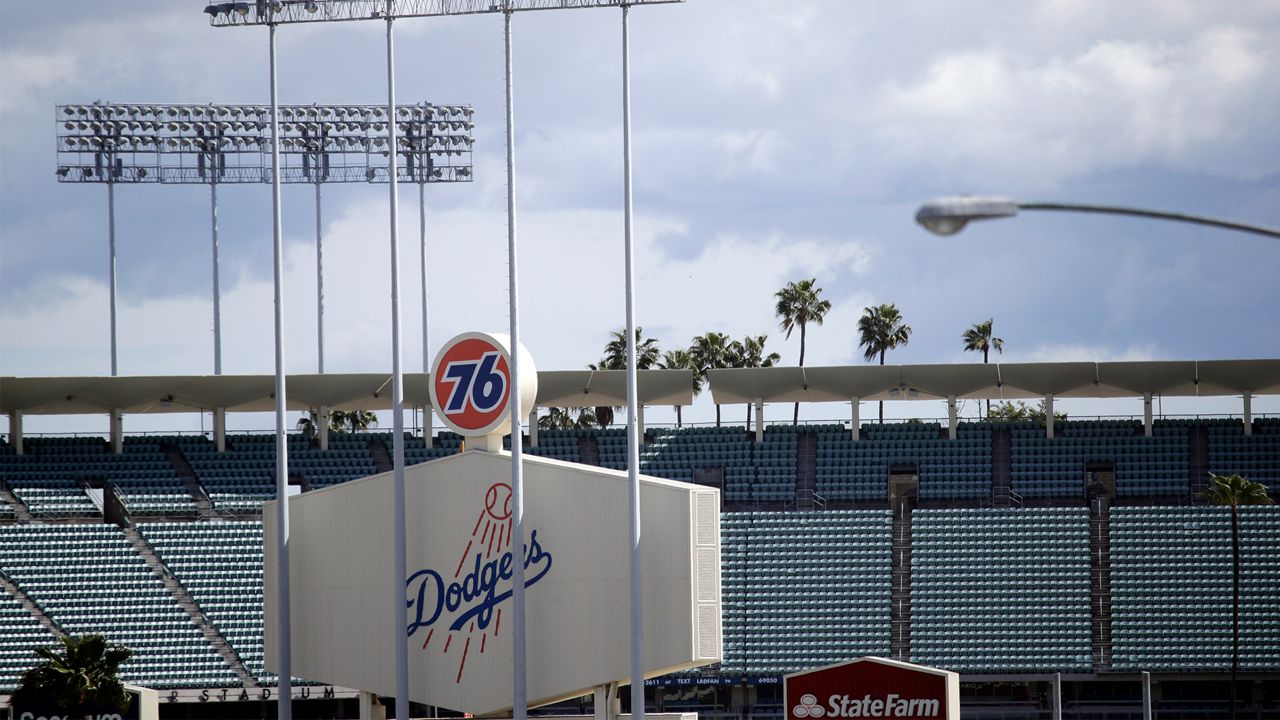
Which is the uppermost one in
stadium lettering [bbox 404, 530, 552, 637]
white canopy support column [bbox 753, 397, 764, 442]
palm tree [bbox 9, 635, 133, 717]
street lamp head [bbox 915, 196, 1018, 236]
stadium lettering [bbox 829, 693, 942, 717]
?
street lamp head [bbox 915, 196, 1018, 236]

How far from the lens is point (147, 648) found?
4544 centimetres

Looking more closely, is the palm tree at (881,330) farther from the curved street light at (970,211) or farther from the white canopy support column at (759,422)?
the curved street light at (970,211)

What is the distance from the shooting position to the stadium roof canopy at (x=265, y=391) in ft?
166

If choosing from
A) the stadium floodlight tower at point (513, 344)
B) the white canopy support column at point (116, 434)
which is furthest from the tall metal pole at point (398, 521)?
the white canopy support column at point (116, 434)

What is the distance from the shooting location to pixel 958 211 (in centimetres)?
1201

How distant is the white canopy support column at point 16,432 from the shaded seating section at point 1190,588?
110ft

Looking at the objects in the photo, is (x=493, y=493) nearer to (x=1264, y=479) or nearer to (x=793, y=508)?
(x=793, y=508)

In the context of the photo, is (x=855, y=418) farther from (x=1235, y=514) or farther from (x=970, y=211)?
(x=970, y=211)

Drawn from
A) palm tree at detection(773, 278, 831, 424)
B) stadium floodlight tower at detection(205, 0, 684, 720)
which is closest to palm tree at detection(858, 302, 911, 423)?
palm tree at detection(773, 278, 831, 424)

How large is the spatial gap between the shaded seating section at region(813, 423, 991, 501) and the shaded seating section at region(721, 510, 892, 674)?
2273mm

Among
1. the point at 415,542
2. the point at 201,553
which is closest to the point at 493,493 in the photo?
the point at 415,542

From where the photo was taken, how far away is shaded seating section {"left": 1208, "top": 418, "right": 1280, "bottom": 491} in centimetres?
5059

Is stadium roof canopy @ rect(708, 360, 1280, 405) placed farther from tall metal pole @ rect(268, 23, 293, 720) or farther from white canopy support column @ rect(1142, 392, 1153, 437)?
tall metal pole @ rect(268, 23, 293, 720)

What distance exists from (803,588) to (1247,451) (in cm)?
1516
